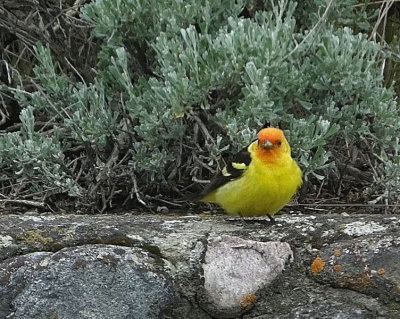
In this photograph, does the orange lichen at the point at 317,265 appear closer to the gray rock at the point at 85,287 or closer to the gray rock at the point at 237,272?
the gray rock at the point at 237,272

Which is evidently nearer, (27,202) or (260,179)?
(260,179)

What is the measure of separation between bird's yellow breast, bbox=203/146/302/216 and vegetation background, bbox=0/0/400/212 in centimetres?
15

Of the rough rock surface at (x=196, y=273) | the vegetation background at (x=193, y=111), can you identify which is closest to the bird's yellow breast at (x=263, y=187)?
the vegetation background at (x=193, y=111)

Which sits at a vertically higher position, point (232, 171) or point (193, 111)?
point (193, 111)

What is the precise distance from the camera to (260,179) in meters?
2.72

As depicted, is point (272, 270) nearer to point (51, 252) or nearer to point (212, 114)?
point (51, 252)

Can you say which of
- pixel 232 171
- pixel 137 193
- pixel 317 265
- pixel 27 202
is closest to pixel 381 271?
pixel 317 265

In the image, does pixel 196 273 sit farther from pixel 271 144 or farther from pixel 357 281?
pixel 271 144

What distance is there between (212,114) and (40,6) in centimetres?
111

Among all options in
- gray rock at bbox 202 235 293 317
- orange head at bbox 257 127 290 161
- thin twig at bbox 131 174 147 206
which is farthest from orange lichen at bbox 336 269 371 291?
thin twig at bbox 131 174 147 206

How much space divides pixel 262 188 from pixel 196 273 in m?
0.55

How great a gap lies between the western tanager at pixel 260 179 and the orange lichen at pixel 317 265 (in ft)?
1.46

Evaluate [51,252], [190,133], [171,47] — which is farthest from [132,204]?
[51,252]

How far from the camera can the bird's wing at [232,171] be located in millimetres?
2783
